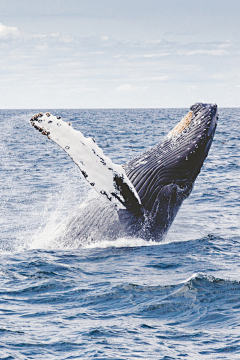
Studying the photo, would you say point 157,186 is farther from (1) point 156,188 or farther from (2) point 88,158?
(2) point 88,158

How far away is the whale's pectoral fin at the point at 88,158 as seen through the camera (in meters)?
6.71

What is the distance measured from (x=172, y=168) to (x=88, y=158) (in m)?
2.01

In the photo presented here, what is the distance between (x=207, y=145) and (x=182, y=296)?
9.70 ft

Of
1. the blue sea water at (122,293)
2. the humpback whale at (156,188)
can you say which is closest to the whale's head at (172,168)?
the humpback whale at (156,188)

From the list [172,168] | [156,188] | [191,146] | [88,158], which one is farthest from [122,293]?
[191,146]

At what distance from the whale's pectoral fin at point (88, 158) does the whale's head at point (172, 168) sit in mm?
952

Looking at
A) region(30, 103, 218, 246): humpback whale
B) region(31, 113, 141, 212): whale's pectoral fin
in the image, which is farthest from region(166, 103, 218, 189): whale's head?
region(31, 113, 141, 212): whale's pectoral fin

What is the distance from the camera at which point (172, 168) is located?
838cm

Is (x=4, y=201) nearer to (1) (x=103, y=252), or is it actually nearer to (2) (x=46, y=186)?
(2) (x=46, y=186)

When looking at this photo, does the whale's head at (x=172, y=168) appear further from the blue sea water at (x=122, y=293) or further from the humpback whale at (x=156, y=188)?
the blue sea water at (x=122, y=293)

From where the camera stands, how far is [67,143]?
6.75m

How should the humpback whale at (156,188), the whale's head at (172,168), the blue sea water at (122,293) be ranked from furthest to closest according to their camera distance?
the whale's head at (172,168)
the humpback whale at (156,188)
the blue sea water at (122,293)

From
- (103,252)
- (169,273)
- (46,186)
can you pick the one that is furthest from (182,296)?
(46,186)

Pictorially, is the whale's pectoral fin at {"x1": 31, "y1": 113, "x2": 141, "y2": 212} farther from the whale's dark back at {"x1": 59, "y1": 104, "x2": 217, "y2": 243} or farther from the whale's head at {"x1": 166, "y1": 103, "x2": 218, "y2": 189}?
the whale's head at {"x1": 166, "y1": 103, "x2": 218, "y2": 189}
